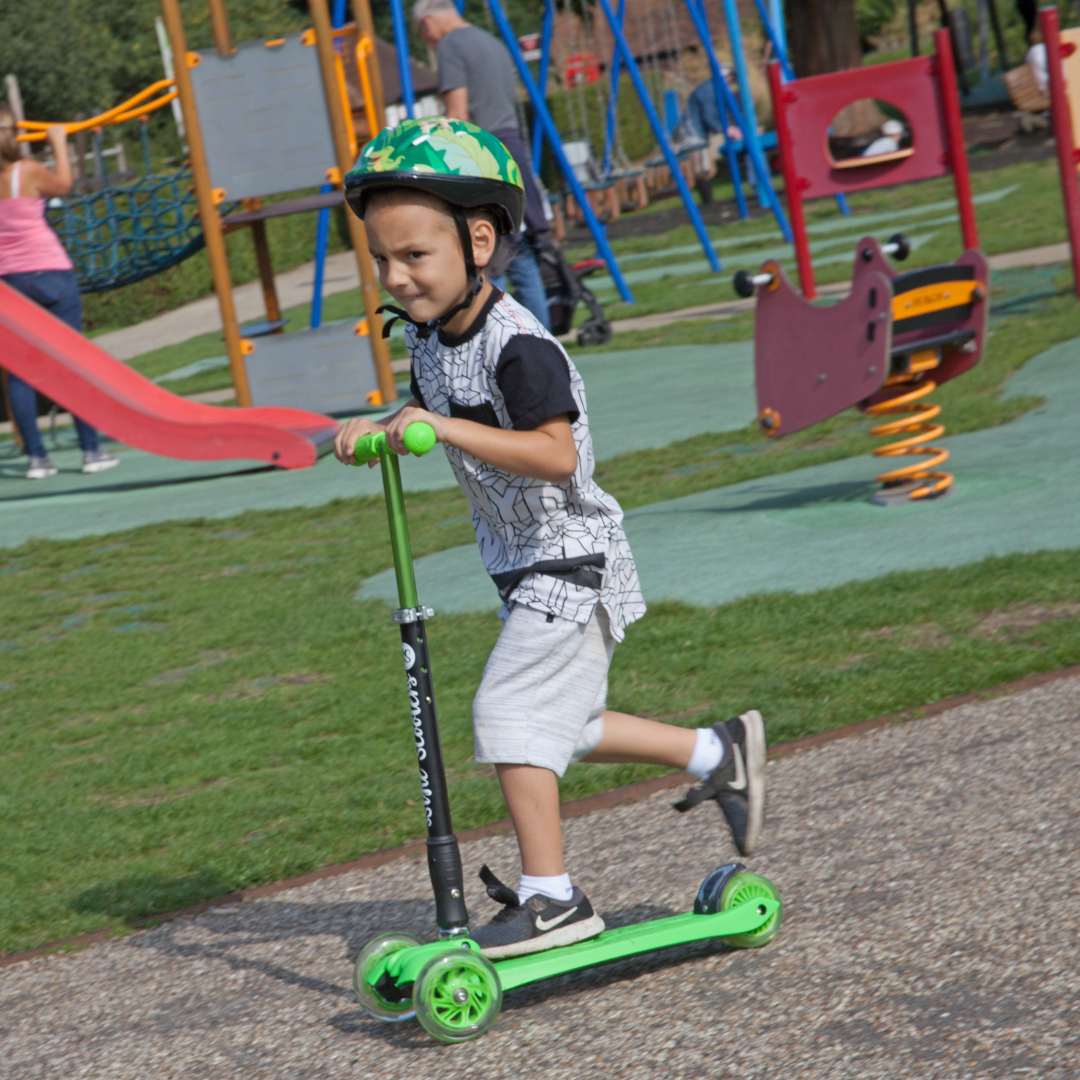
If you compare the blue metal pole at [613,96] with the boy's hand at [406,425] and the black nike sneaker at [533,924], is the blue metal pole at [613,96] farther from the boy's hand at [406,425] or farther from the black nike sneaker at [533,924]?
the black nike sneaker at [533,924]

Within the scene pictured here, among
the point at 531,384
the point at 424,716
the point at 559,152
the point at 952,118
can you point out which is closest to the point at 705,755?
the point at 424,716

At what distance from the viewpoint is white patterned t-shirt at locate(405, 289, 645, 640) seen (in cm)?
259

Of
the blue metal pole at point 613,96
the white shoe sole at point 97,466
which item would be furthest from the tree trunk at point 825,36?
the white shoe sole at point 97,466

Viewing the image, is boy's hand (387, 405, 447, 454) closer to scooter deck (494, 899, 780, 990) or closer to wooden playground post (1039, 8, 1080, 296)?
scooter deck (494, 899, 780, 990)

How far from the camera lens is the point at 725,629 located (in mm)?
4906

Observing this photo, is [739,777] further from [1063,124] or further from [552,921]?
[1063,124]

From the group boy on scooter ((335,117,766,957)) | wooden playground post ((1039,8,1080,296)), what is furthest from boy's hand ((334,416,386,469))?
wooden playground post ((1039,8,1080,296))

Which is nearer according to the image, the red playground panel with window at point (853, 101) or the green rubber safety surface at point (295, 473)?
the green rubber safety surface at point (295, 473)

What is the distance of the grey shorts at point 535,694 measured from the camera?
2.65 m

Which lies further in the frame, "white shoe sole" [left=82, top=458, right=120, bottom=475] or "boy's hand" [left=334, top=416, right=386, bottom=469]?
"white shoe sole" [left=82, top=458, right=120, bottom=475]

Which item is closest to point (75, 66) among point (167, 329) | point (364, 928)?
point (167, 329)

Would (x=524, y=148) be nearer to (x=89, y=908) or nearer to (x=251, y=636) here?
(x=251, y=636)

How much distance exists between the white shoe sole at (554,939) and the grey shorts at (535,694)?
0.93ft

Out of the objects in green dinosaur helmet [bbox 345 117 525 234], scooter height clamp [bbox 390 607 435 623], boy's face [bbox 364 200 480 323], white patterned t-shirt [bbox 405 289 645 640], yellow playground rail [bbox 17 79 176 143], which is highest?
yellow playground rail [bbox 17 79 176 143]
